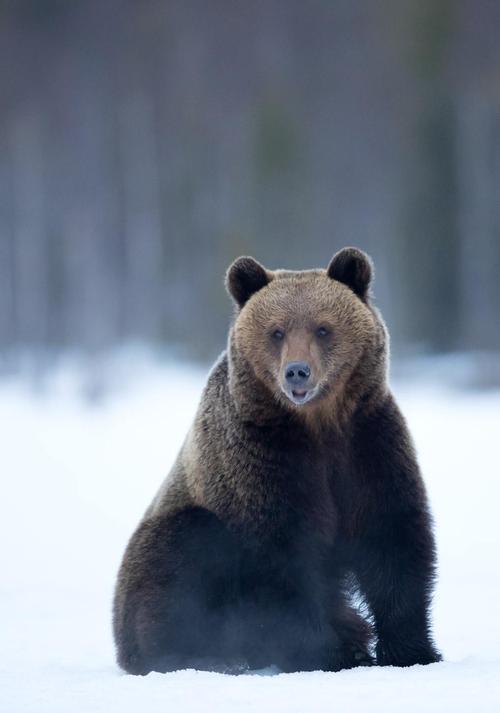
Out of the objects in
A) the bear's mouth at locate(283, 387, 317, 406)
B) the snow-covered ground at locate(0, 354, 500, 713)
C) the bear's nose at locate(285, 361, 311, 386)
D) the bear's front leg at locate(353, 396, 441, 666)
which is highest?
the bear's nose at locate(285, 361, 311, 386)

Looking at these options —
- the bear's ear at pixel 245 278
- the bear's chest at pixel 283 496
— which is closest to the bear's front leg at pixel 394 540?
the bear's chest at pixel 283 496

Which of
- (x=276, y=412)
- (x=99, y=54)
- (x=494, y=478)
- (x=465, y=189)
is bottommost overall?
(x=494, y=478)

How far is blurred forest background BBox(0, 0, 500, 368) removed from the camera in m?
21.9

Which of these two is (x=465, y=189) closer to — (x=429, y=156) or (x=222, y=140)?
(x=429, y=156)

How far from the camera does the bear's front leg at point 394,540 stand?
466 cm

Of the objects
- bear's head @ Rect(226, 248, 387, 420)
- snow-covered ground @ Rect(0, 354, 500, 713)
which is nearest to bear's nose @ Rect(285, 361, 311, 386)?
bear's head @ Rect(226, 248, 387, 420)

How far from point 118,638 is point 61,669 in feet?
0.95

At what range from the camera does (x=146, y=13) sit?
31000 mm

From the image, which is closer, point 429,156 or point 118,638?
point 118,638

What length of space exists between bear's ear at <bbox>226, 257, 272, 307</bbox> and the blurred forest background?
15.3 meters

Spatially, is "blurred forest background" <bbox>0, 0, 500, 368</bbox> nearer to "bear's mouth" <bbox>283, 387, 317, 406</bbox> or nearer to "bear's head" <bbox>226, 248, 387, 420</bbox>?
"bear's head" <bbox>226, 248, 387, 420</bbox>

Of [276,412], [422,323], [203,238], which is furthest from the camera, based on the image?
[203,238]

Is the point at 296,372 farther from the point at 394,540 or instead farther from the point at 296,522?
the point at 394,540

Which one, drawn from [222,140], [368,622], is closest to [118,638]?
[368,622]
